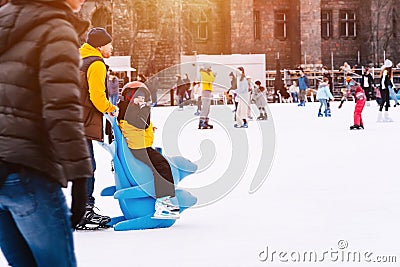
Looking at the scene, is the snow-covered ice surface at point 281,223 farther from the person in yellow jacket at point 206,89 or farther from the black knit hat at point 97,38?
the person in yellow jacket at point 206,89

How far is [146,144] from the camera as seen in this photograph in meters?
4.83

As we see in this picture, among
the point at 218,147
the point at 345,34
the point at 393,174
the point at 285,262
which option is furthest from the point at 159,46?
the point at 285,262

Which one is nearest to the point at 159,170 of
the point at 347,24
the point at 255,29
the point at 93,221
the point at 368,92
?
the point at 93,221

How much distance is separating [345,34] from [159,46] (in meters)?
10.1

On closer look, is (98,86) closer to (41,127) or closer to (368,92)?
(41,127)

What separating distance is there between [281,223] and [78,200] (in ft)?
9.29

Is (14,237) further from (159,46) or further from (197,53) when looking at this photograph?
(197,53)

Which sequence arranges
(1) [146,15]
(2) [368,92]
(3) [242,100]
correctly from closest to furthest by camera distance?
(3) [242,100] → (2) [368,92] → (1) [146,15]

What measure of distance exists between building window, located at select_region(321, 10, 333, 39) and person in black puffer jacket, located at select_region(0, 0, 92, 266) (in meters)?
36.1

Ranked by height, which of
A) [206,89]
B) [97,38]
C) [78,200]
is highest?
[97,38]

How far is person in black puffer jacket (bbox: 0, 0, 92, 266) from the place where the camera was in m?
2.02

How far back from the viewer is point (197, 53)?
35562 mm

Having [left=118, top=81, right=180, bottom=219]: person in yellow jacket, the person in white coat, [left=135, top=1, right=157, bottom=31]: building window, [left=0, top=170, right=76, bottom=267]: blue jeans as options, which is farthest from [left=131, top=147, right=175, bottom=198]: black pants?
[left=135, top=1, right=157, bottom=31]: building window

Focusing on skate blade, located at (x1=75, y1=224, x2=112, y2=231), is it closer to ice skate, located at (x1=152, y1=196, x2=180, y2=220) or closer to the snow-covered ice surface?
the snow-covered ice surface
